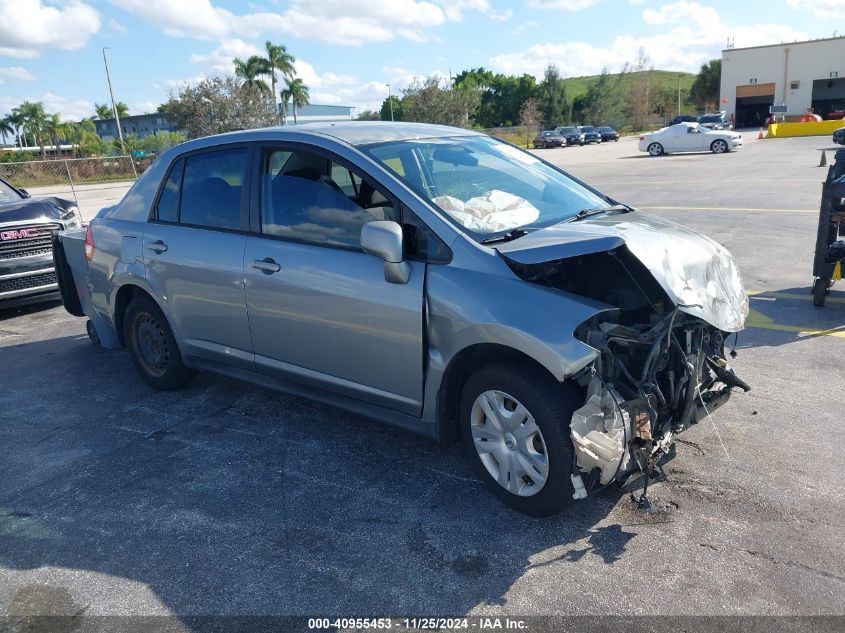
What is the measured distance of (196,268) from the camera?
465 cm

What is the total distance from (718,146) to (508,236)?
3327cm

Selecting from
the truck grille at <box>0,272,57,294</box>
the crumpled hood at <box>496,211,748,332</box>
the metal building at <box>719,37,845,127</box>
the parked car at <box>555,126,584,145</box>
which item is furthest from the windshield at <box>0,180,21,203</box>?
the metal building at <box>719,37,845,127</box>

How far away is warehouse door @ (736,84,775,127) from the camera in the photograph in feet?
232

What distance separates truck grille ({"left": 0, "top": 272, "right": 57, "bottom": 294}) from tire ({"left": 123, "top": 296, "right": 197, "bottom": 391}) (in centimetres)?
352

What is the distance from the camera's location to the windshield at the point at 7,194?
9.00 m

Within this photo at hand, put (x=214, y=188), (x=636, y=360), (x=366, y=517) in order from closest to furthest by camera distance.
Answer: (x=636, y=360), (x=366, y=517), (x=214, y=188)

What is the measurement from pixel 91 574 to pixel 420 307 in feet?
6.61

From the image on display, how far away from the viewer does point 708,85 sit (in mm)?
88000

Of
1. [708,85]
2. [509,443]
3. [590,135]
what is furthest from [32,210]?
[708,85]

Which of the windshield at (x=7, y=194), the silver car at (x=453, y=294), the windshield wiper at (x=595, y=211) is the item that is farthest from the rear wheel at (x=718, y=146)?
the windshield wiper at (x=595, y=211)

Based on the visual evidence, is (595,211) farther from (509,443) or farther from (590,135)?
(590,135)

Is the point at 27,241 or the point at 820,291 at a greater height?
the point at 27,241

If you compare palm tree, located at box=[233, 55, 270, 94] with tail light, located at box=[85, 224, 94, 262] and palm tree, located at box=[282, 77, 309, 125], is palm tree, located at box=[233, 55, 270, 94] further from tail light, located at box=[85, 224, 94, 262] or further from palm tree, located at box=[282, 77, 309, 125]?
tail light, located at box=[85, 224, 94, 262]

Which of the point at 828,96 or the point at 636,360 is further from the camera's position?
the point at 828,96
